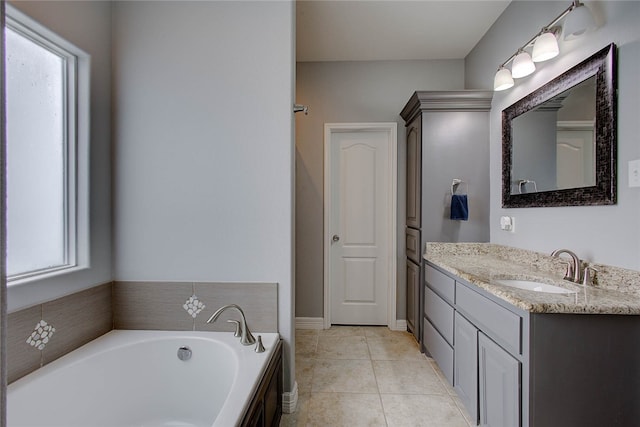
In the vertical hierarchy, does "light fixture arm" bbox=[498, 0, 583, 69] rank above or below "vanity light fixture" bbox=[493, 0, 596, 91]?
above

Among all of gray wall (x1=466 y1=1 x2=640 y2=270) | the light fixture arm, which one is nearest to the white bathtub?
gray wall (x1=466 y1=1 x2=640 y2=270)

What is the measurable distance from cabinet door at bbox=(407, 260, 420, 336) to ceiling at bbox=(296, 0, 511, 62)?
2037mm

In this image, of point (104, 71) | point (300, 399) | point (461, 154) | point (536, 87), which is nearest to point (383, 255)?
point (461, 154)

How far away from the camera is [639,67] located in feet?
3.93

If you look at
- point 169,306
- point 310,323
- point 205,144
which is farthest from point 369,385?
point 205,144

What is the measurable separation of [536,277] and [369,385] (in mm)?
1258

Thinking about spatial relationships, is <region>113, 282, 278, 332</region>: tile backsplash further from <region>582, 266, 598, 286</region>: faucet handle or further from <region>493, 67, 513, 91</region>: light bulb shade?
<region>493, 67, 513, 91</region>: light bulb shade

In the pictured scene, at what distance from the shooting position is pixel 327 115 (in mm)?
2906

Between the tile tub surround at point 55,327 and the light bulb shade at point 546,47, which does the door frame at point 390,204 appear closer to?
the light bulb shade at point 546,47

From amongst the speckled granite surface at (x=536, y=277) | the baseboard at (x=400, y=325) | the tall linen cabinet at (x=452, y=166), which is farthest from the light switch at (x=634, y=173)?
the baseboard at (x=400, y=325)

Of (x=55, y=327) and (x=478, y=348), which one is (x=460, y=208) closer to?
(x=478, y=348)

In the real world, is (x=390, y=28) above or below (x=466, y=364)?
above

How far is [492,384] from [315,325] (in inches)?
71.3

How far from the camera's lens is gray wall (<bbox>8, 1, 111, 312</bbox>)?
56.7 inches
